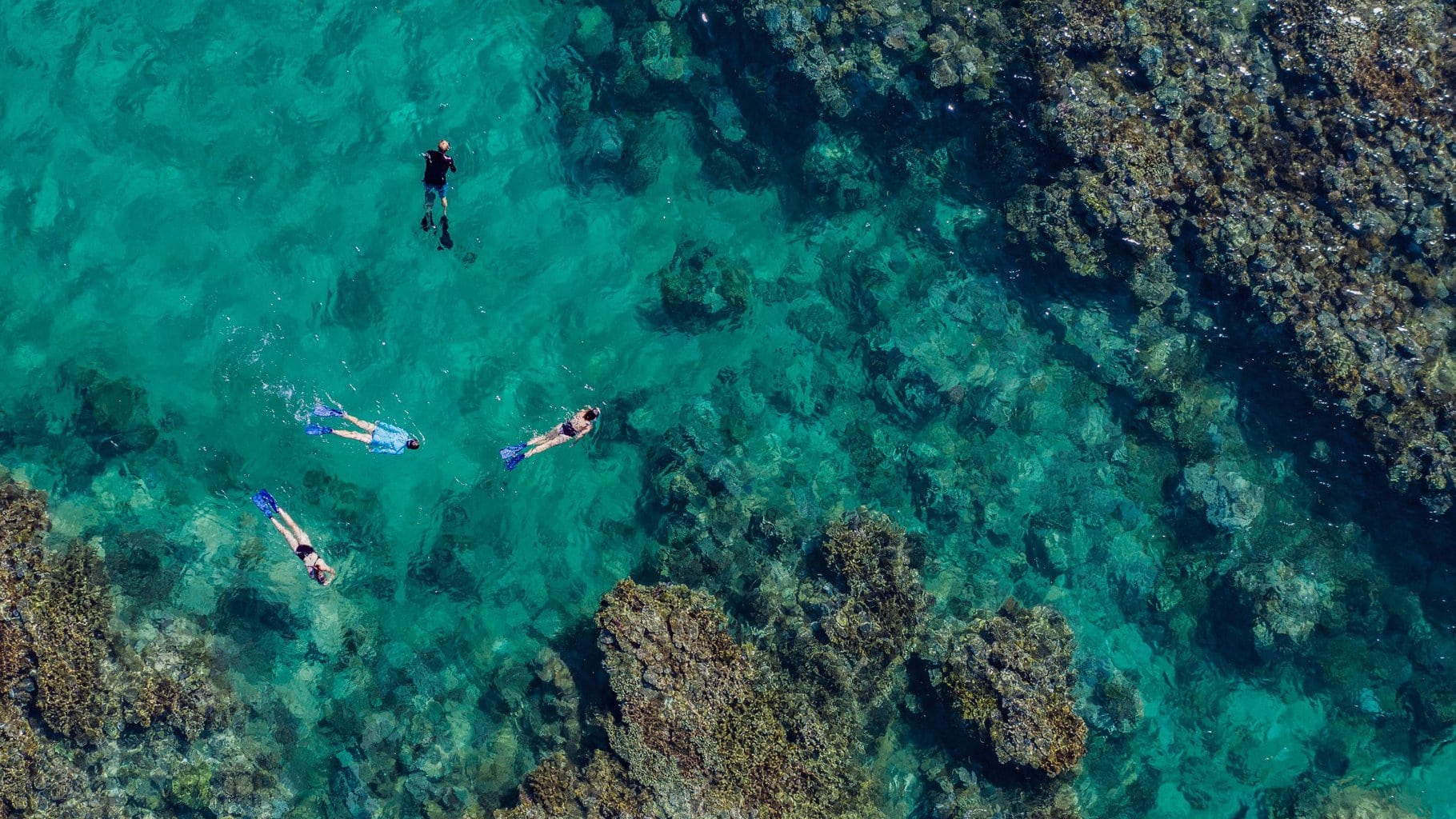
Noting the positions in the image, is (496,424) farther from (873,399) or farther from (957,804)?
(957,804)

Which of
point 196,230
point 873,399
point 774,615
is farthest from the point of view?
point 873,399

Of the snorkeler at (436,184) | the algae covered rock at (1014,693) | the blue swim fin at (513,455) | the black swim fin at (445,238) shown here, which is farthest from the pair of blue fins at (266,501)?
the algae covered rock at (1014,693)

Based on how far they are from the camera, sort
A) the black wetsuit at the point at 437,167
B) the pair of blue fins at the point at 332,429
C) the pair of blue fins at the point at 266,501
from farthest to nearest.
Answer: the pair of blue fins at the point at 332,429, the pair of blue fins at the point at 266,501, the black wetsuit at the point at 437,167

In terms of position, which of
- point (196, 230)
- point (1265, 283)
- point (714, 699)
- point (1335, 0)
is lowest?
point (714, 699)

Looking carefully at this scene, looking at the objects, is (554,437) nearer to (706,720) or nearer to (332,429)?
(332,429)

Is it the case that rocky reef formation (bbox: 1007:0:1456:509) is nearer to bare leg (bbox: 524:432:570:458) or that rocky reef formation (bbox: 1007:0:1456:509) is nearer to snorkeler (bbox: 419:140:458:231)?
bare leg (bbox: 524:432:570:458)

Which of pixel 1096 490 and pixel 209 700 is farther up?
pixel 1096 490

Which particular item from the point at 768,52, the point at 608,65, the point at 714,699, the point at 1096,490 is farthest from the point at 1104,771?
the point at 608,65

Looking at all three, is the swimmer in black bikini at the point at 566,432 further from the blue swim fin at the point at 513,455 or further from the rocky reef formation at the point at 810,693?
the rocky reef formation at the point at 810,693
